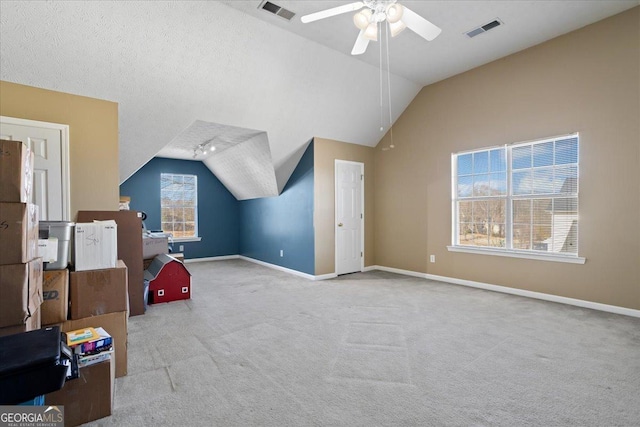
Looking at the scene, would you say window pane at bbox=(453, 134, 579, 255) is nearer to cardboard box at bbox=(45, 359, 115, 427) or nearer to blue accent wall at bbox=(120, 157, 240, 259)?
cardboard box at bbox=(45, 359, 115, 427)

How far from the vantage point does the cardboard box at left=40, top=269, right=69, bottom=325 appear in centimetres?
194

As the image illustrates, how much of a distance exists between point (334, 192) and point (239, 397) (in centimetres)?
395

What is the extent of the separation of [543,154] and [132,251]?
5.22 metres

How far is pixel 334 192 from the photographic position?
18.0 feet

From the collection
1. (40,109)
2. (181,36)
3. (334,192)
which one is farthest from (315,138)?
(40,109)

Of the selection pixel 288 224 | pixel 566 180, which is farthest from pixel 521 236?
pixel 288 224

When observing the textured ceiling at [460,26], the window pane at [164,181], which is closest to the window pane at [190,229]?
the window pane at [164,181]

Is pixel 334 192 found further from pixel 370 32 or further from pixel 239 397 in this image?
pixel 239 397

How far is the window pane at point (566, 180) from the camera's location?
12.2 ft

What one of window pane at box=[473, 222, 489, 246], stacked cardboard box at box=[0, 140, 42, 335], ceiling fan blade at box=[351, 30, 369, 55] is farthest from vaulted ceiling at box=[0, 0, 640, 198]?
window pane at box=[473, 222, 489, 246]

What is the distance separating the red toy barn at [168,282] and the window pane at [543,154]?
4.86m

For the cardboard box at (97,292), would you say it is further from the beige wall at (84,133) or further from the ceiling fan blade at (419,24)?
the ceiling fan blade at (419,24)

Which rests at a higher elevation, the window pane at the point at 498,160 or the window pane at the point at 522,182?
the window pane at the point at 498,160

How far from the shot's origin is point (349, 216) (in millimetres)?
5707
